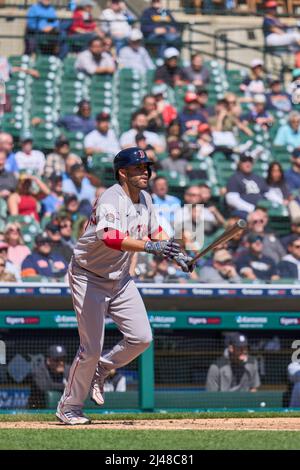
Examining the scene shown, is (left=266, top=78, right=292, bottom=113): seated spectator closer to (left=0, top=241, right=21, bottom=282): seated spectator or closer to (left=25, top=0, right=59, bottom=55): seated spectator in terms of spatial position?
(left=25, top=0, right=59, bottom=55): seated spectator

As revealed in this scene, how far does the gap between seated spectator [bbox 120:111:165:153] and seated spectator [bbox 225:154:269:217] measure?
109 cm

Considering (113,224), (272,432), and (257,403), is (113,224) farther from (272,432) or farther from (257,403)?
(257,403)

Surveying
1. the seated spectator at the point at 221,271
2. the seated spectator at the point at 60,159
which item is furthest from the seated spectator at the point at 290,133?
the seated spectator at the point at 221,271

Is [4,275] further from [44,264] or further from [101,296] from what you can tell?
[101,296]

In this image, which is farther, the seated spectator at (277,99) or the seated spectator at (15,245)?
the seated spectator at (277,99)

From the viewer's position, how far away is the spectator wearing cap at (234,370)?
34.8ft

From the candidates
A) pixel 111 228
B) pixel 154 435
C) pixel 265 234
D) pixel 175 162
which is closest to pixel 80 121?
pixel 175 162

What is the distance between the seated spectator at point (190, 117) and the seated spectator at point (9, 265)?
3.84 m

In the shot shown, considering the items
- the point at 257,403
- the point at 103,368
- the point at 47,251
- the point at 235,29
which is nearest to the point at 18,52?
the point at 235,29

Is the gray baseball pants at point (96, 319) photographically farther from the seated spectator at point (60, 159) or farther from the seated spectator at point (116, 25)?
the seated spectator at point (116, 25)

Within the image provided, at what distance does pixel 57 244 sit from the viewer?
12047 mm

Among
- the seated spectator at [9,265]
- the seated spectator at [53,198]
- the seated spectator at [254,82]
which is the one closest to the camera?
the seated spectator at [9,265]

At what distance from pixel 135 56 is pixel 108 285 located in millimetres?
9215

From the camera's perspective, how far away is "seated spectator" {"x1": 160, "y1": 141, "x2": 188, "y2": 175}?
13.8 m
